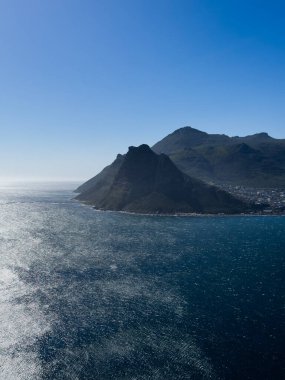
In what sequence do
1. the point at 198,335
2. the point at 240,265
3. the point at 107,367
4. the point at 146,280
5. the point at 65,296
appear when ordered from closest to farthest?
the point at 107,367
the point at 198,335
the point at 65,296
the point at 146,280
the point at 240,265

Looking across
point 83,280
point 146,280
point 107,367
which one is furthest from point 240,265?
point 107,367

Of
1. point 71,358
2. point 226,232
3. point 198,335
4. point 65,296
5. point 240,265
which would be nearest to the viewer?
point 71,358

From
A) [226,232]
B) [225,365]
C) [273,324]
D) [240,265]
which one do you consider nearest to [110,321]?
[225,365]

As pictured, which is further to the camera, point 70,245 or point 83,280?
point 70,245

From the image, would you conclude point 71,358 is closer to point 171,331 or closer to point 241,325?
point 171,331

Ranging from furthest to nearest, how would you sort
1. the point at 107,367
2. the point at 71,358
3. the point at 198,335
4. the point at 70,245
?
the point at 70,245 < the point at 198,335 < the point at 71,358 < the point at 107,367

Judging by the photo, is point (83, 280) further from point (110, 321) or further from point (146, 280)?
point (110, 321)
